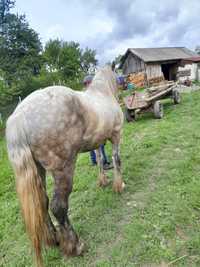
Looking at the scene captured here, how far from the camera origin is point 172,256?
212 centimetres

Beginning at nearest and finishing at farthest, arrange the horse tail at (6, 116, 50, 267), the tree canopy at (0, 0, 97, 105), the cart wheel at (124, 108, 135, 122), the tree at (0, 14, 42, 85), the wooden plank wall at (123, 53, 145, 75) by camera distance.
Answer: the horse tail at (6, 116, 50, 267) < the cart wheel at (124, 108, 135, 122) < the wooden plank wall at (123, 53, 145, 75) < the tree canopy at (0, 0, 97, 105) < the tree at (0, 14, 42, 85)

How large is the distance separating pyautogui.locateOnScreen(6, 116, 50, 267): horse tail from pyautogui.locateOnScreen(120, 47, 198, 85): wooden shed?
52.3 ft

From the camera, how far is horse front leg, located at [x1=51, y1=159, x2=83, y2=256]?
86.3 inches

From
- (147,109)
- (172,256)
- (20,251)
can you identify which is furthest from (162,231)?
(147,109)

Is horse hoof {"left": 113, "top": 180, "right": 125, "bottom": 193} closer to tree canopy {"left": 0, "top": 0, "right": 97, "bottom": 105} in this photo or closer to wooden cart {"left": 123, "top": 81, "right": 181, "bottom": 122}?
wooden cart {"left": 123, "top": 81, "right": 181, "bottom": 122}

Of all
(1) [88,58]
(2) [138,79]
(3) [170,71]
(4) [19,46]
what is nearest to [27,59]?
(4) [19,46]

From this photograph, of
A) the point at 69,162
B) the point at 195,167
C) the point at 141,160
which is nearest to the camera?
the point at 69,162

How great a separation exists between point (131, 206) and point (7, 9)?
28776mm

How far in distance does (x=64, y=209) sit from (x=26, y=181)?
Answer: 484 millimetres

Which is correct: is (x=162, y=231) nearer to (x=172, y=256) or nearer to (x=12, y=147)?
(x=172, y=256)

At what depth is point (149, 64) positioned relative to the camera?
56.5 feet

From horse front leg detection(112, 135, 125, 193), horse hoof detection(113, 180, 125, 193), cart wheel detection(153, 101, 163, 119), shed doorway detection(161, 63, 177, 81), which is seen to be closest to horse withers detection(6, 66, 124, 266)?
horse front leg detection(112, 135, 125, 193)

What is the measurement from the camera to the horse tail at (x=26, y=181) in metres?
2.01

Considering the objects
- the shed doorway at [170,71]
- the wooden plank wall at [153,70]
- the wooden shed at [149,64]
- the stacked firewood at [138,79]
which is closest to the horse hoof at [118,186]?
the wooden shed at [149,64]
